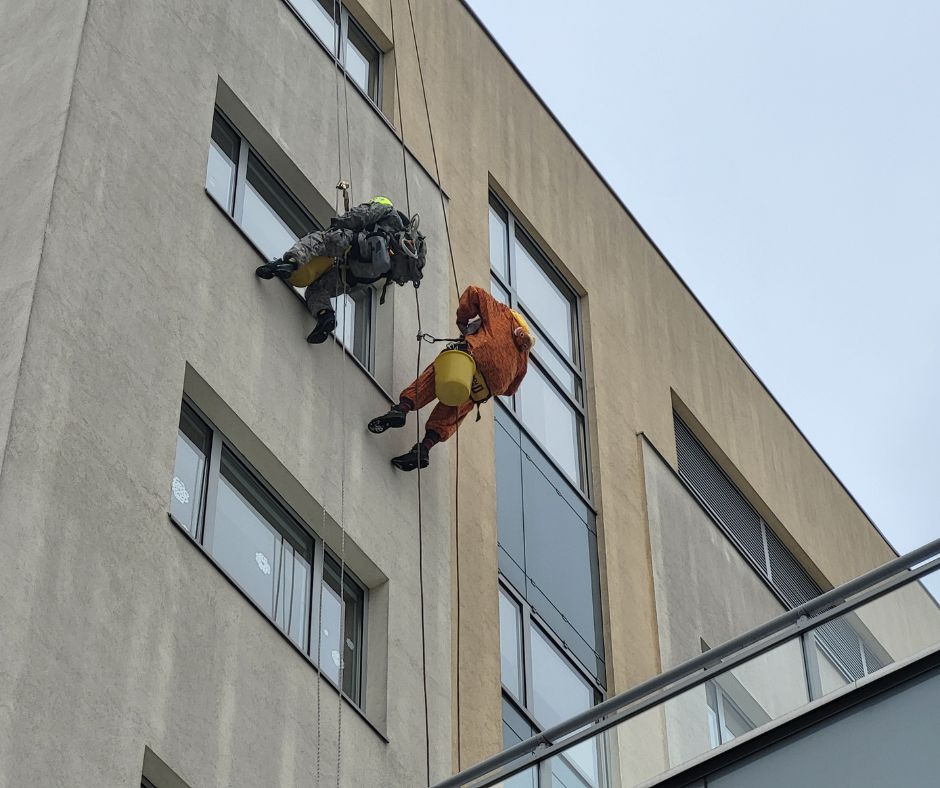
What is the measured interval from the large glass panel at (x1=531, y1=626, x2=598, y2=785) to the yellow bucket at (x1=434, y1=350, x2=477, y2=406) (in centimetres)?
316

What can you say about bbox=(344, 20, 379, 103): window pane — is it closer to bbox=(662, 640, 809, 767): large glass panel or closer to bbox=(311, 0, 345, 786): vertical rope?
bbox=(311, 0, 345, 786): vertical rope

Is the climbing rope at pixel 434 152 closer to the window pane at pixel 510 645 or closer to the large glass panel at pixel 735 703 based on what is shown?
the window pane at pixel 510 645

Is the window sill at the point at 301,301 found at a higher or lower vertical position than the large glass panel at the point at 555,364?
lower

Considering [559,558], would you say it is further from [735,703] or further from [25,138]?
[735,703]

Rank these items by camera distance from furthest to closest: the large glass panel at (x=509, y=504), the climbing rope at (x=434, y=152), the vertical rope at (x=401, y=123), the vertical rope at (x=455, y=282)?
the climbing rope at (x=434, y=152) < the vertical rope at (x=401, y=123) < the large glass panel at (x=509, y=504) < the vertical rope at (x=455, y=282)

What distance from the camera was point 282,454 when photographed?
15.7 meters

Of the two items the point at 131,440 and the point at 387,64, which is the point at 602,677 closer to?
the point at 387,64

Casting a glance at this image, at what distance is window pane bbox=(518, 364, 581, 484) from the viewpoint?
21.5m

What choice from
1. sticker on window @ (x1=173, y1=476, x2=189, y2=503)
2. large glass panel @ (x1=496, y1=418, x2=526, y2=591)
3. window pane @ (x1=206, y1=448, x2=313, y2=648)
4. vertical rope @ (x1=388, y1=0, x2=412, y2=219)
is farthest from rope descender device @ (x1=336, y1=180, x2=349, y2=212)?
large glass panel @ (x1=496, y1=418, x2=526, y2=591)

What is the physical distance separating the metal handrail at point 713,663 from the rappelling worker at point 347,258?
5.65 m

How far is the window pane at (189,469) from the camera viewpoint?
14.7 meters

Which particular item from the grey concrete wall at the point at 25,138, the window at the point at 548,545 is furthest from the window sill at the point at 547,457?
the grey concrete wall at the point at 25,138

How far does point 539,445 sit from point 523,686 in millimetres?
3226

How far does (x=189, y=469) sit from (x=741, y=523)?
12788mm
